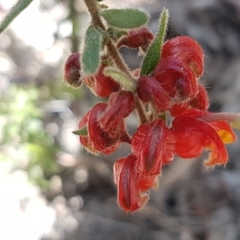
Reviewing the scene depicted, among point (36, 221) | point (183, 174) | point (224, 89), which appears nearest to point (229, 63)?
point (224, 89)

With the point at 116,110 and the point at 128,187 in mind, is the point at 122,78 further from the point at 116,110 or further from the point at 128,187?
the point at 128,187

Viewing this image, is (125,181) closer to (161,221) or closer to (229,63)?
(161,221)

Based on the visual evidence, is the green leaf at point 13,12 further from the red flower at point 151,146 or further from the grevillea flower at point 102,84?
the red flower at point 151,146

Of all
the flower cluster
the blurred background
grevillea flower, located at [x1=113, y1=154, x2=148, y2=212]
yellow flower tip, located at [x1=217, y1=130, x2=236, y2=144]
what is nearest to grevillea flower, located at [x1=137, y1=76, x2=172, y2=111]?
the flower cluster

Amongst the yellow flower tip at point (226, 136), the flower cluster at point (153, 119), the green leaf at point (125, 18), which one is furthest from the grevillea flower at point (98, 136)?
the yellow flower tip at point (226, 136)

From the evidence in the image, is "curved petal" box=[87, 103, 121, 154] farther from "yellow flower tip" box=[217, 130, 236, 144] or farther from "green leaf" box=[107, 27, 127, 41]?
"yellow flower tip" box=[217, 130, 236, 144]

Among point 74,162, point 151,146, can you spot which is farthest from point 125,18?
point 74,162
